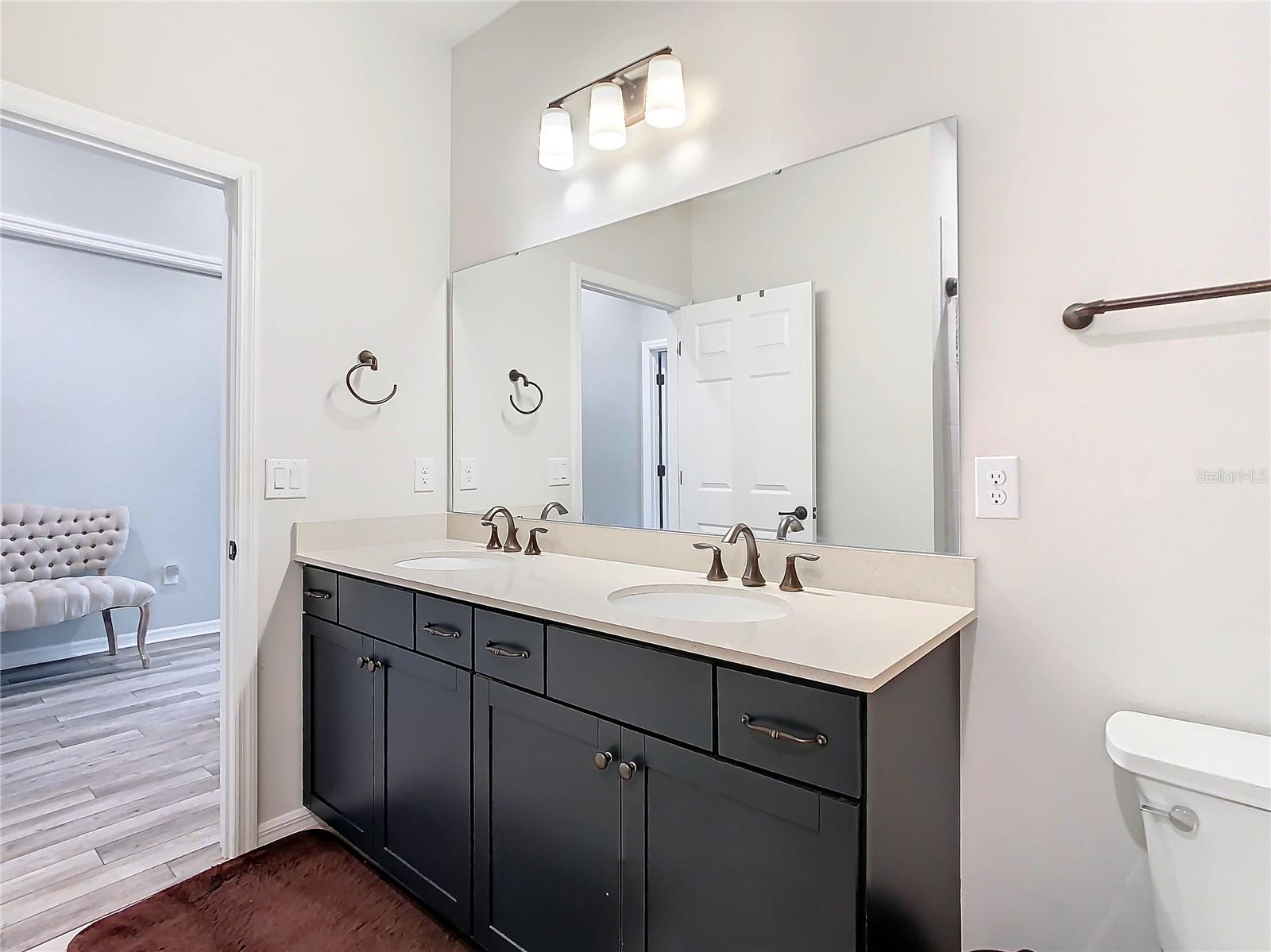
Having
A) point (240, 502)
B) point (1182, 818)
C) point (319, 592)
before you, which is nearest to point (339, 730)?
point (319, 592)

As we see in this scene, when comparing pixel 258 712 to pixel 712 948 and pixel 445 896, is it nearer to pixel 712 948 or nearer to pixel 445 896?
pixel 445 896

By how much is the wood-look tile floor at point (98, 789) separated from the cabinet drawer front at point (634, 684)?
4.75 ft

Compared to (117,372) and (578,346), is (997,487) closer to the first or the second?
(578,346)

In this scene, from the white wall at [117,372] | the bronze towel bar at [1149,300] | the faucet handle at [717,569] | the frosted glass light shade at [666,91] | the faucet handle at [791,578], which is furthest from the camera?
the white wall at [117,372]

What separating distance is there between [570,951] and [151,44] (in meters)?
2.42

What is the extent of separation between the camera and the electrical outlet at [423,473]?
2.43 m

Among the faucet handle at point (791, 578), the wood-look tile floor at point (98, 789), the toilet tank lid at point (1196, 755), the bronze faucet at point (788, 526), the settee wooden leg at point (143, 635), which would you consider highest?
the bronze faucet at point (788, 526)

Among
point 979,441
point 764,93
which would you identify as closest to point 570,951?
point 979,441

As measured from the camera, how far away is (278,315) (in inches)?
81.1

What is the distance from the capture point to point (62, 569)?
3928mm

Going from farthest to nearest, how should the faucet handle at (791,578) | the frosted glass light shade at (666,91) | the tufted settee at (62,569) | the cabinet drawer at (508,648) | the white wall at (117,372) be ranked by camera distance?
the white wall at (117,372), the tufted settee at (62,569), the frosted glass light shade at (666,91), the faucet handle at (791,578), the cabinet drawer at (508,648)

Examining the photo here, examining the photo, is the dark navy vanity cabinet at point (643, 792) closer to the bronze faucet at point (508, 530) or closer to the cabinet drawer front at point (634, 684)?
the cabinet drawer front at point (634, 684)

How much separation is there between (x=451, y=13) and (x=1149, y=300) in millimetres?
2264

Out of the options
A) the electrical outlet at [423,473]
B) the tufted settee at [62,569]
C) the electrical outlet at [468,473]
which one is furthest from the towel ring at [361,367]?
the tufted settee at [62,569]
